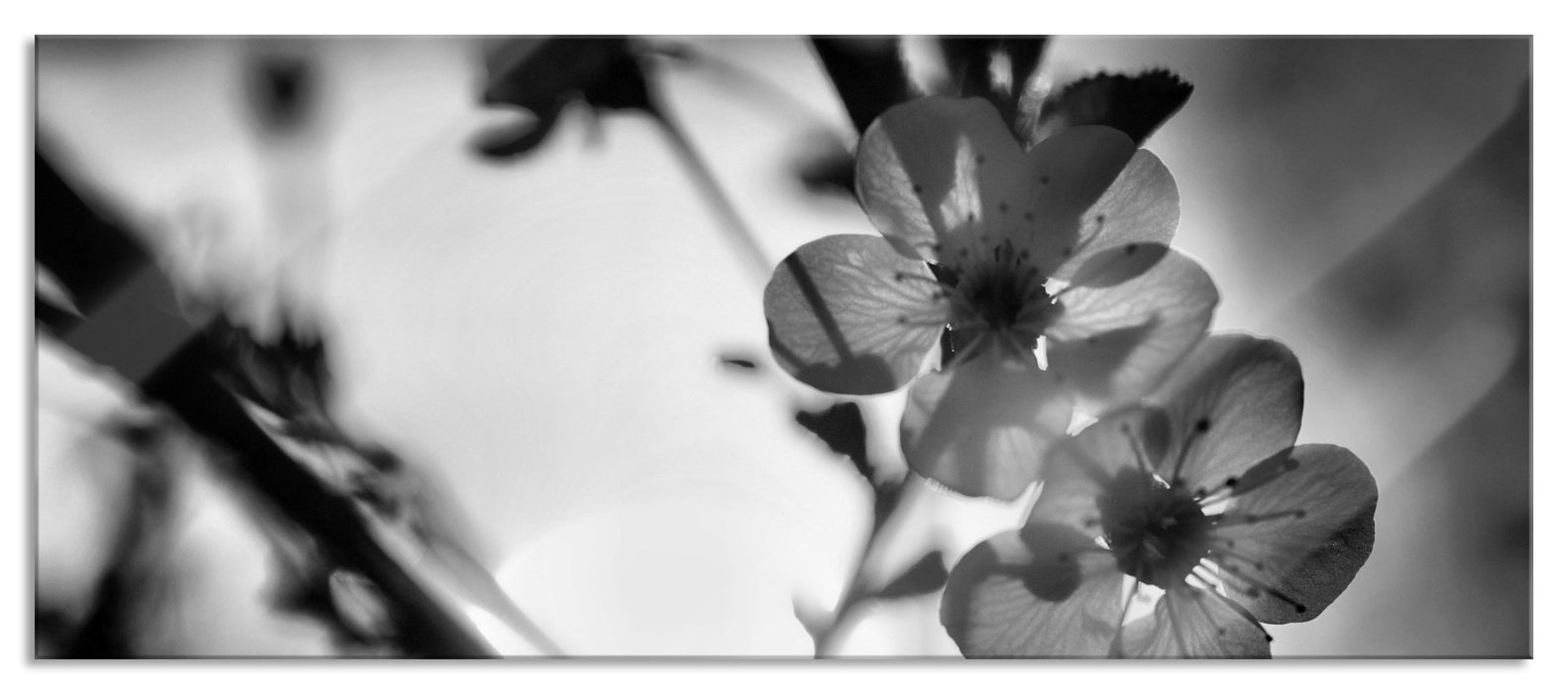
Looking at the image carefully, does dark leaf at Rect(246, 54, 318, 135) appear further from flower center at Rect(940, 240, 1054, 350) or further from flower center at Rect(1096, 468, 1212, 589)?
flower center at Rect(1096, 468, 1212, 589)

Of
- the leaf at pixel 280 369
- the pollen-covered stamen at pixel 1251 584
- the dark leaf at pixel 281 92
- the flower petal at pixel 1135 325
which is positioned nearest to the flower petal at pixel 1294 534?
the pollen-covered stamen at pixel 1251 584

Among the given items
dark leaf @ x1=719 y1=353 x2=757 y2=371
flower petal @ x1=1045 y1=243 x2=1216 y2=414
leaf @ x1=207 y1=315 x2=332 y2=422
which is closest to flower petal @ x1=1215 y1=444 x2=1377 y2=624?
→ flower petal @ x1=1045 y1=243 x2=1216 y2=414

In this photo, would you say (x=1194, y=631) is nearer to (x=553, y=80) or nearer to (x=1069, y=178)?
(x=1069, y=178)

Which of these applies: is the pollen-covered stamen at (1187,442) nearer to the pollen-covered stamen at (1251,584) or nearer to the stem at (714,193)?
the pollen-covered stamen at (1251,584)

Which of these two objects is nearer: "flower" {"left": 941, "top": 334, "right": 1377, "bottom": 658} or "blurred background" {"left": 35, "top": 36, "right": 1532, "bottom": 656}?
"flower" {"left": 941, "top": 334, "right": 1377, "bottom": 658}

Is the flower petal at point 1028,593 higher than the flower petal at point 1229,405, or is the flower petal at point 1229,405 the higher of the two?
the flower petal at point 1229,405

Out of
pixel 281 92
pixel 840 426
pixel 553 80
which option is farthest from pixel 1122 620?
pixel 281 92

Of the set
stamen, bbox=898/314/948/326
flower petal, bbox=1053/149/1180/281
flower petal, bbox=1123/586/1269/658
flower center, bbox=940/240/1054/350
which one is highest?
flower petal, bbox=1053/149/1180/281
